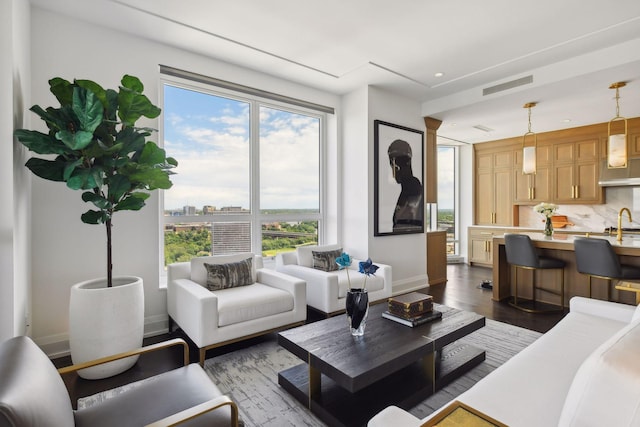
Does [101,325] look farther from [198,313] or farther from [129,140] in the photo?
[129,140]

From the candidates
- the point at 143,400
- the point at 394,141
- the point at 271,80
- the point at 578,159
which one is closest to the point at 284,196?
the point at 271,80

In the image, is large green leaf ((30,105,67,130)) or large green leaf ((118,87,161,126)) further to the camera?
large green leaf ((118,87,161,126))

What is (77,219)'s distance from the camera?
2.80m

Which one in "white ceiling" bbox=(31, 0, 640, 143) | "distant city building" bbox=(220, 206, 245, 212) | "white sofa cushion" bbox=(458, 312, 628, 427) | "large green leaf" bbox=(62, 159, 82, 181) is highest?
"white ceiling" bbox=(31, 0, 640, 143)

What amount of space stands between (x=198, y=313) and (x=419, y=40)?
123 inches

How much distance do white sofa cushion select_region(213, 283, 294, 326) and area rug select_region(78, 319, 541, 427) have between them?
31 centimetres

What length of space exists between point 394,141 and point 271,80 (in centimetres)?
183

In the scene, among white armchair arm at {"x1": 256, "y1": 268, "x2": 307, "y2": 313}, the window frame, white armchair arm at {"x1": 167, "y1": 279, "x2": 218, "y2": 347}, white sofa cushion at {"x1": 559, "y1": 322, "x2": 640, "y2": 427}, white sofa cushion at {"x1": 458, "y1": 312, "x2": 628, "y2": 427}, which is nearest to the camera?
white sofa cushion at {"x1": 559, "y1": 322, "x2": 640, "y2": 427}

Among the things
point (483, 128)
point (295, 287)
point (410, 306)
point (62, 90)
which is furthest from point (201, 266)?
point (483, 128)

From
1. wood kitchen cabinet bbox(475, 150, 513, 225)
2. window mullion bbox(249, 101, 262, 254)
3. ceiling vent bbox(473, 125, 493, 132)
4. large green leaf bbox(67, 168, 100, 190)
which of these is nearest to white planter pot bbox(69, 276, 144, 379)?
large green leaf bbox(67, 168, 100, 190)

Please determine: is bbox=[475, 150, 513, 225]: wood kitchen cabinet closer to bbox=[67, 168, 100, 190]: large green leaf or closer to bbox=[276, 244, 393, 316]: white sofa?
bbox=[276, 244, 393, 316]: white sofa

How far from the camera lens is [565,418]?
37.8 inches

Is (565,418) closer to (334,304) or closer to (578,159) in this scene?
(334,304)

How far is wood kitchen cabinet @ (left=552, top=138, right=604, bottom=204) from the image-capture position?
5.66 meters
